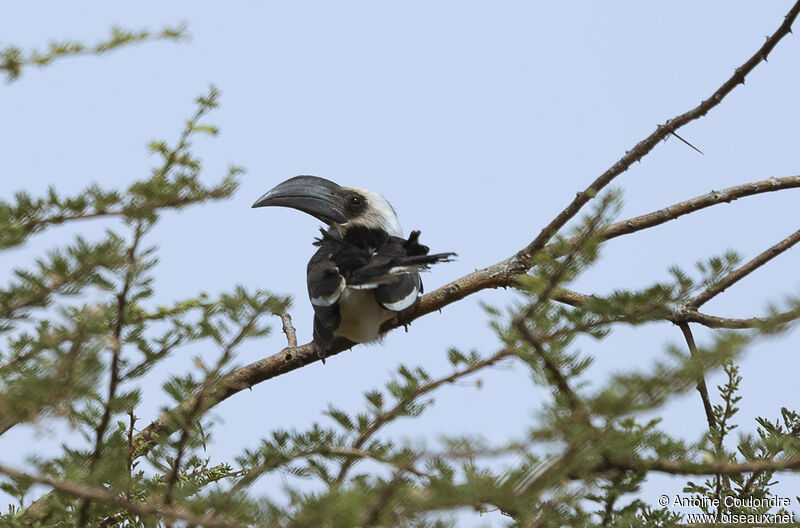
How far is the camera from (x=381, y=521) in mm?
1521

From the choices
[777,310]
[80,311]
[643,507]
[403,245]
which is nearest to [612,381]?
[777,310]

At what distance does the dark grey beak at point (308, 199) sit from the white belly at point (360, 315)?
1143 millimetres

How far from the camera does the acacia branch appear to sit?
299 centimetres

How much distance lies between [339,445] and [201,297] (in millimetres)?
676

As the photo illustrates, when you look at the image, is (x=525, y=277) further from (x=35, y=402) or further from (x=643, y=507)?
(x=35, y=402)

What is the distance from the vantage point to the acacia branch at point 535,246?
2986 millimetres

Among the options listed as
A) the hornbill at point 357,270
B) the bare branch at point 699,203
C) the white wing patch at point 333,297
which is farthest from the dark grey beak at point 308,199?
the bare branch at point 699,203

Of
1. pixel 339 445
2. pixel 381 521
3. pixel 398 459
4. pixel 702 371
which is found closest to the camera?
pixel 381 521

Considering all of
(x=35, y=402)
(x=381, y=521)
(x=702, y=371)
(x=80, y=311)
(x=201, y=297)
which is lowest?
(x=381, y=521)

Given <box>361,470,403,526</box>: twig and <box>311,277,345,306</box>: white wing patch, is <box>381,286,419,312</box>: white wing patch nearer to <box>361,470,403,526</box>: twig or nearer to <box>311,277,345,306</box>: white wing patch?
<box>311,277,345,306</box>: white wing patch

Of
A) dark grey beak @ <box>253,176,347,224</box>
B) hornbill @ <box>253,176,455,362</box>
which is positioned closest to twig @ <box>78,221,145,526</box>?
hornbill @ <box>253,176,455,362</box>

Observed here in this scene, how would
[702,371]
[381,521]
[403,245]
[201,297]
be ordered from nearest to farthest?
[381,521] < [702,371] < [201,297] < [403,245]

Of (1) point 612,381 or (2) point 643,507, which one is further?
(2) point 643,507

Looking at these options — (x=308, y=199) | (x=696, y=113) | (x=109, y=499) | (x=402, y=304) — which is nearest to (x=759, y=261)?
(x=696, y=113)
